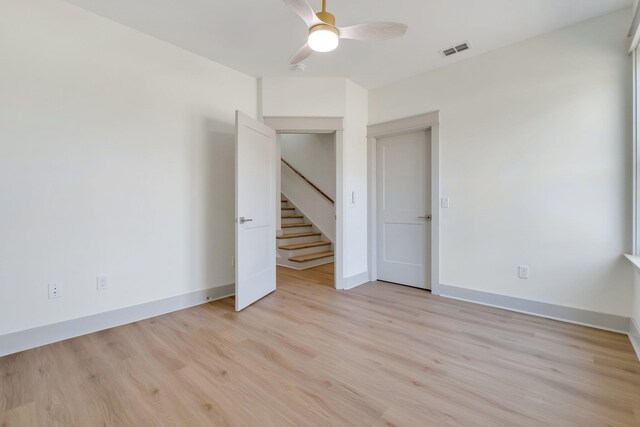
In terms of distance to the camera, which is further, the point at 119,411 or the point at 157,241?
the point at 157,241

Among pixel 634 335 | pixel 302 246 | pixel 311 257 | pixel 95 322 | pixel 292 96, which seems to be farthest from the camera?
pixel 302 246

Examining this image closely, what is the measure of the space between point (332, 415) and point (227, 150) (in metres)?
2.78

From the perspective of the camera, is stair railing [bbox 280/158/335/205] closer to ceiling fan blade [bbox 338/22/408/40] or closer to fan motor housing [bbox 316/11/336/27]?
ceiling fan blade [bbox 338/22/408/40]

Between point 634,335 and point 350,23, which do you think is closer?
point 634,335

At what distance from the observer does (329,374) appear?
181 centimetres

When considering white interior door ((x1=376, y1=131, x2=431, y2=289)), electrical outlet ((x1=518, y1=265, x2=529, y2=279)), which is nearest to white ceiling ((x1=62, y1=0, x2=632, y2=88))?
white interior door ((x1=376, y1=131, x2=431, y2=289))

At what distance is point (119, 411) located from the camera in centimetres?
149

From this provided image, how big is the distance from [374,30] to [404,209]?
7.63 feet

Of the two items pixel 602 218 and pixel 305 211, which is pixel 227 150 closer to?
pixel 305 211

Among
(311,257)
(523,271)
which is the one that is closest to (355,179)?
(311,257)

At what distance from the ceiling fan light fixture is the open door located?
4.20 ft

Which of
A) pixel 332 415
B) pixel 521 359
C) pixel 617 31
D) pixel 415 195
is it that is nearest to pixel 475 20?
pixel 617 31

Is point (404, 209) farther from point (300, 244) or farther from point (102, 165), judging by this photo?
point (102, 165)

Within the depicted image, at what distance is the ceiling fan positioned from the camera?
68.5 inches
